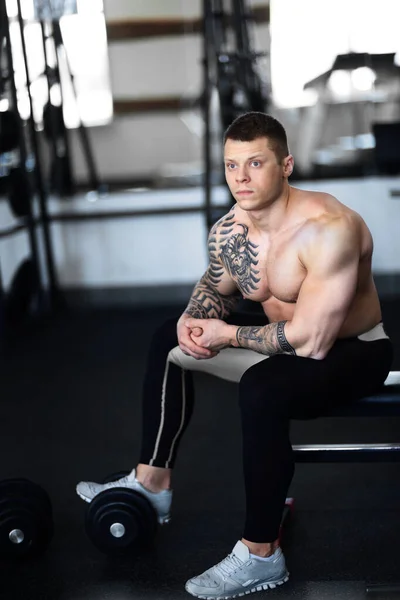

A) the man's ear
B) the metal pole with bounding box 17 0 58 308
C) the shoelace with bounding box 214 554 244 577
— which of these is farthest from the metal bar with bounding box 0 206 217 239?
the shoelace with bounding box 214 554 244 577

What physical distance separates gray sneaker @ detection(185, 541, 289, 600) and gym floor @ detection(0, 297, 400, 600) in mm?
25

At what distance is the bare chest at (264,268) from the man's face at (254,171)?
0.33 feet

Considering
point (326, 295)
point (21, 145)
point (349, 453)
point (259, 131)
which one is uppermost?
point (259, 131)

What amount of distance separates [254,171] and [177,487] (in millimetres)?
888

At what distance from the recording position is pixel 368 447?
158 centimetres

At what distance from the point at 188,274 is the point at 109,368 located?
136 centimetres

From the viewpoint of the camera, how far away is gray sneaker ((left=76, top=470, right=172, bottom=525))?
163 cm

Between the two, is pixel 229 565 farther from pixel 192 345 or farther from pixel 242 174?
pixel 242 174

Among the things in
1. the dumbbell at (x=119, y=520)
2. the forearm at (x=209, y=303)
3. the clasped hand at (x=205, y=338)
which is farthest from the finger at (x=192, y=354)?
the dumbbell at (x=119, y=520)

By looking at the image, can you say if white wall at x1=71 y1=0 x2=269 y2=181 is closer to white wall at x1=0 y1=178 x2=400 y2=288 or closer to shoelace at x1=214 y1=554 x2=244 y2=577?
white wall at x1=0 y1=178 x2=400 y2=288

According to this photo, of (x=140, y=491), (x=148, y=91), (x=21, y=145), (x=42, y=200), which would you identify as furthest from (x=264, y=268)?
(x=148, y=91)

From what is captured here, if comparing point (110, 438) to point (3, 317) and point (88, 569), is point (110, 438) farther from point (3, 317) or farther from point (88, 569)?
point (3, 317)

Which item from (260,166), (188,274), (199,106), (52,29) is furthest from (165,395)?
(199,106)

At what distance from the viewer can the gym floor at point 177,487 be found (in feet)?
4.93
